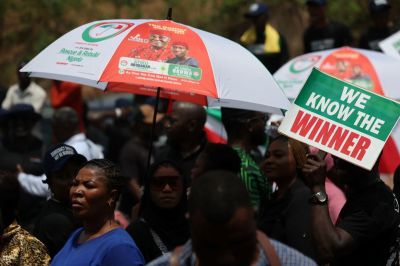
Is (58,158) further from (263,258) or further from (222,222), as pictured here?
(222,222)

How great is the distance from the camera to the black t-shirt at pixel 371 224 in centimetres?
541

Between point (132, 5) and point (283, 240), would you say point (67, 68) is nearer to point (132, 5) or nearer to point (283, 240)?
point (283, 240)

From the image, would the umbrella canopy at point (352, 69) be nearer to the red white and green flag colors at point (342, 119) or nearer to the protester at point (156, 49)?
the protester at point (156, 49)

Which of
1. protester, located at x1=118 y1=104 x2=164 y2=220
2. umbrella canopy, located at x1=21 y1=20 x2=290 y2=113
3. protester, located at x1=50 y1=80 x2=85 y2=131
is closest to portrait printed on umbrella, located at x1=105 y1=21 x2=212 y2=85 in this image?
umbrella canopy, located at x1=21 y1=20 x2=290 y2=113

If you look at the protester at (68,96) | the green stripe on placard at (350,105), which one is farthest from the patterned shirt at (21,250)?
the protester at (68,96)

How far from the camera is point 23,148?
34.0ft

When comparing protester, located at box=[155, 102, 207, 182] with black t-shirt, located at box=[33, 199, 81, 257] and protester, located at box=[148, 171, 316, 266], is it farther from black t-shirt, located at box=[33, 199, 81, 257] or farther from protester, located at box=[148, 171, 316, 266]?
protester, located at box=[148, 171, 316, 266]

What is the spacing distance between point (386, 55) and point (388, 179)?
1.21m

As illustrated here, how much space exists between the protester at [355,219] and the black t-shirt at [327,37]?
246 inches

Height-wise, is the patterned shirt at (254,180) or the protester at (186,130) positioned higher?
the patterned shirt at (254,180)

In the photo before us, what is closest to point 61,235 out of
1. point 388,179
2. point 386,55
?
point 388,179

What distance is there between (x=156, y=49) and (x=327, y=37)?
5.66m

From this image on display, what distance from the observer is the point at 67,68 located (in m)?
6.39

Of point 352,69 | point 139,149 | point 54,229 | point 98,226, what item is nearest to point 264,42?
point 139,149
